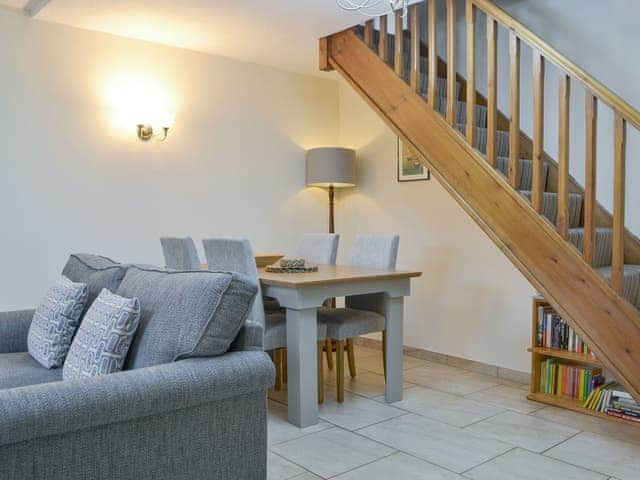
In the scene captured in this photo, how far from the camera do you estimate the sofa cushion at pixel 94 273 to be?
8.21 ft

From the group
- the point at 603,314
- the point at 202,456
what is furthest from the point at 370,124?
the point at 202,456

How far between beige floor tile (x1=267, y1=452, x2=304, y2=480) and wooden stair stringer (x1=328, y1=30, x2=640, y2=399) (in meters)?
1.44

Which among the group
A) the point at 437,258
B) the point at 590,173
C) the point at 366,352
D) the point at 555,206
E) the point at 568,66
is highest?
the point at 568,66

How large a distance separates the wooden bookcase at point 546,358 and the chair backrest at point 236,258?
1679 mm

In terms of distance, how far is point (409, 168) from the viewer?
4.77m

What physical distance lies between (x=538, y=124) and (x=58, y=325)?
92.6 inches

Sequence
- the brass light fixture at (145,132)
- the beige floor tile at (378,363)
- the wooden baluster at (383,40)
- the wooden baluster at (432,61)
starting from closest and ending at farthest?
1. the wooden baluster at (432,61)
2. the wooden baluster at (383,40)
3. the brass light fixture at (145,132)
4. the beige floor tile at (378,363)

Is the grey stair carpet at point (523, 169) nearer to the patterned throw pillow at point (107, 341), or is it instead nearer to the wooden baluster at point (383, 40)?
the wooden baluster at point (383, 40)

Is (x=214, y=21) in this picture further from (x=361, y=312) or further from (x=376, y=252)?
(x=361, y=312)

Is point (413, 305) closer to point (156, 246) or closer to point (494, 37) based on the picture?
point (156, 246)

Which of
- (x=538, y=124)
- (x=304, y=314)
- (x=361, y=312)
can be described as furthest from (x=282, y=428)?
(x=538, y=124)

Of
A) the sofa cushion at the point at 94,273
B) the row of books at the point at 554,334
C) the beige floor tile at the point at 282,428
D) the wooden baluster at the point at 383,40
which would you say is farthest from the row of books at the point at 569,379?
the sofa cushion at the point at 94,273

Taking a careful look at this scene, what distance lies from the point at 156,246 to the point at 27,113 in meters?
1.24

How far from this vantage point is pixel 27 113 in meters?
3.78
